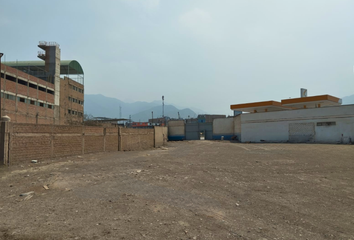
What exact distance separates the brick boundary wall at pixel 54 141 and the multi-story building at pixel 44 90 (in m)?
19.9

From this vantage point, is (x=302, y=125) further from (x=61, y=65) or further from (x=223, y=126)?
(x=61, y=65)

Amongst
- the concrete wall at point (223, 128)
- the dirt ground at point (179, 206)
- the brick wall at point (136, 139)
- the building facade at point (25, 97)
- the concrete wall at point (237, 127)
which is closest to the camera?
the dirt ground at point (179, 206)

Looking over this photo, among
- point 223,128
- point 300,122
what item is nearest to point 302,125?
point 300,122

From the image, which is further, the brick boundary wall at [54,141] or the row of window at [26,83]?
the row of window at [26,83]

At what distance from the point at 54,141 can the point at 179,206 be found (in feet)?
37.3

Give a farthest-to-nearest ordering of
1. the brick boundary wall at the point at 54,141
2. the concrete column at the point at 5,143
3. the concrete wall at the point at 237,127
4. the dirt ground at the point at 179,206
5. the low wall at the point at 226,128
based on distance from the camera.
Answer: the low wall at the point at 226,128
the concrete wall at the point at 237,127
the brick boundary wall at the point at 54,141
the concrete column at the point at 5,143
the dirt ground at the point at 179,206

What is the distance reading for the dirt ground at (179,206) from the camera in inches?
155

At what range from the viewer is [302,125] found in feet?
94.2

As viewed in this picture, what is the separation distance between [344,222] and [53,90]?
45.9 metres

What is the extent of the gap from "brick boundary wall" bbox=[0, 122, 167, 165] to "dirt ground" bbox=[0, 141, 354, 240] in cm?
254

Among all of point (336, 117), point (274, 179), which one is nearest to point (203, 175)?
point (274, 179)

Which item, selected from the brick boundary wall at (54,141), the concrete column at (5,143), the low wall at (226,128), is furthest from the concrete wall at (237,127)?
the concrete column at (5,143)

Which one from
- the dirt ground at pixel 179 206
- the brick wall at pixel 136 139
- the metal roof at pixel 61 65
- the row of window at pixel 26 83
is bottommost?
the dirt ground at pixel 179 206

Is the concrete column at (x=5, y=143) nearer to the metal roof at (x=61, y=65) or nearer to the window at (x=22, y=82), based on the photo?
the window at (x=22, y=82)
